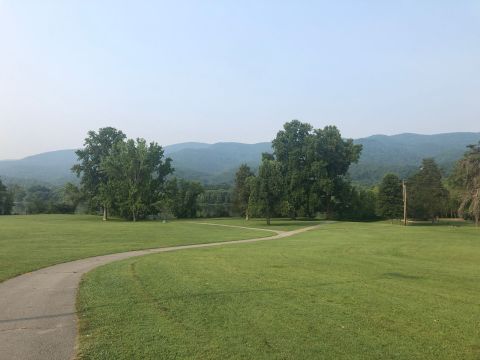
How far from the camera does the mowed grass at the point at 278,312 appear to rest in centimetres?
694

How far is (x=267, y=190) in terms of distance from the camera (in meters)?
55.7

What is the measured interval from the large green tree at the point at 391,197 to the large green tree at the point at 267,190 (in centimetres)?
2852

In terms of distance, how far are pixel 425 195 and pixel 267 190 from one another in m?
32.7

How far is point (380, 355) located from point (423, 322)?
2322mm

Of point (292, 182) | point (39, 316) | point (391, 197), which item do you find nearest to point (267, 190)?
point (292, 182)

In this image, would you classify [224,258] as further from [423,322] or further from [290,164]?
[290,164]

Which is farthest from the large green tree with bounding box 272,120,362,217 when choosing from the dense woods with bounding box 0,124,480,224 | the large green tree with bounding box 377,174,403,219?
the large green tree with bounding box 377,174,403,219

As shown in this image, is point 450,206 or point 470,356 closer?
point 470,356

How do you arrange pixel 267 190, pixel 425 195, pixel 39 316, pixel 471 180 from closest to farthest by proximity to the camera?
pixel 39 316 < pixel 471 180 < pixel 267 190 < pixel 425 195

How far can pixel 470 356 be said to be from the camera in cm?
668

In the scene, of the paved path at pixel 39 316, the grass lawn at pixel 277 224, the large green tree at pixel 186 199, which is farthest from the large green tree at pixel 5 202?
the paved path at pixel 39 316

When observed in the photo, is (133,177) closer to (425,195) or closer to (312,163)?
(312,163)

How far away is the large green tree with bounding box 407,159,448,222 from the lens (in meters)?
74.7

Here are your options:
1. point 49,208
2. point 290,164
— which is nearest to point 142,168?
point 290,164
